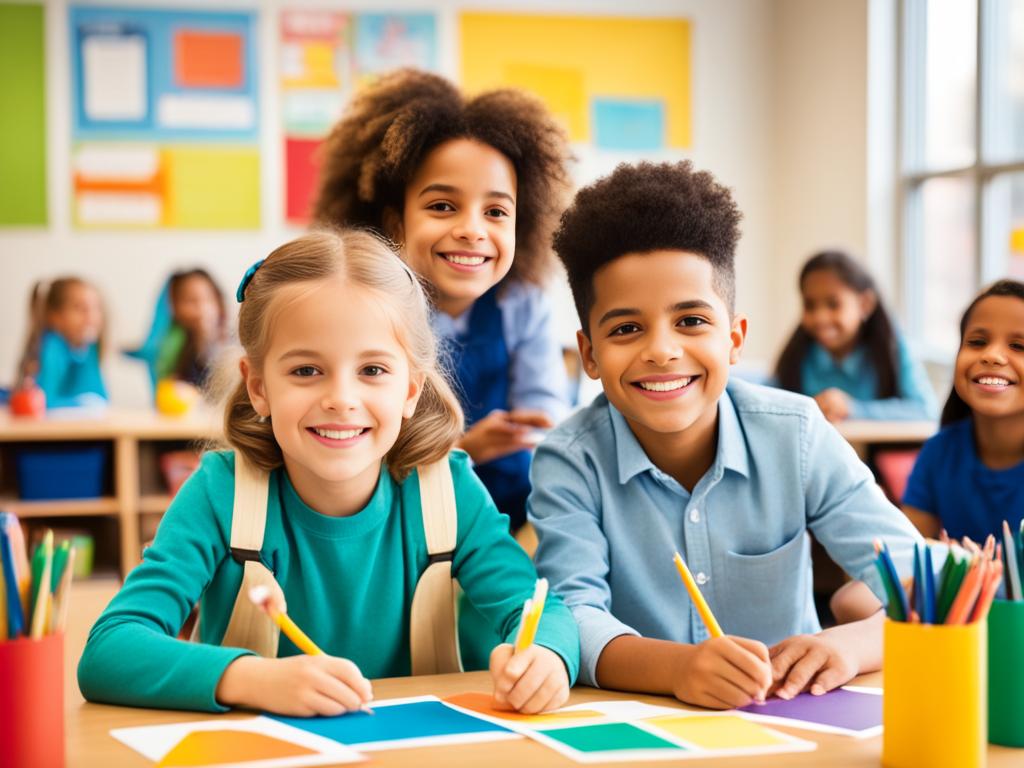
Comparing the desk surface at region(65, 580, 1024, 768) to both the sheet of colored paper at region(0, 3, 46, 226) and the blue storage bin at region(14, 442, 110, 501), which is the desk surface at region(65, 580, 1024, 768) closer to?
the blue storage bin at region(14, 442, 110, 501)

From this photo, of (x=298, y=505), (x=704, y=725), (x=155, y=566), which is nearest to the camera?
(x=704, y=725)

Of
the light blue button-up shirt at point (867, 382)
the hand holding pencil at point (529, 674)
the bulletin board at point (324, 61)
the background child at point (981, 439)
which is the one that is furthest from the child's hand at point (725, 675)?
the bulletin board at point (324, 61)

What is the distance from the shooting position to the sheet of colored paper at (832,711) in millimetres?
996

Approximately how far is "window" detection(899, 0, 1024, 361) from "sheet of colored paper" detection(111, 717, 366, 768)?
3.89 meters

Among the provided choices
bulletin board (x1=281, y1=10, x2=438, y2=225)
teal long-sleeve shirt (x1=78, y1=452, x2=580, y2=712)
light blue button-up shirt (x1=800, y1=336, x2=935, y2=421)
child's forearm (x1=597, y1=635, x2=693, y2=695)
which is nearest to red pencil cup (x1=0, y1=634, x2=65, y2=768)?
teal long-sleeve shirt (x1=78, y1=452, x2=580, y2=712)

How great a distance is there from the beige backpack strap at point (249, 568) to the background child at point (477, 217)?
440mm

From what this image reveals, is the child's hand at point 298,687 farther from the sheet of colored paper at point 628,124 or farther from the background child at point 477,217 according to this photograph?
the sheet of colored paper at point 628,124

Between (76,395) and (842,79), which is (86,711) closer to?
(76,395)

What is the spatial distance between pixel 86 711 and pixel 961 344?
130 centimetres

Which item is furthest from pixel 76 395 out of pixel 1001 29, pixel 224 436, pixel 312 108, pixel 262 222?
pixel 1001 29

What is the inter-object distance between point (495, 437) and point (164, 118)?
432cm

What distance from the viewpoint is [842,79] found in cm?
536

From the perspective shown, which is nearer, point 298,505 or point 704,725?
point 704,725

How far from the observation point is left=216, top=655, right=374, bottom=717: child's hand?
3.34 feet
